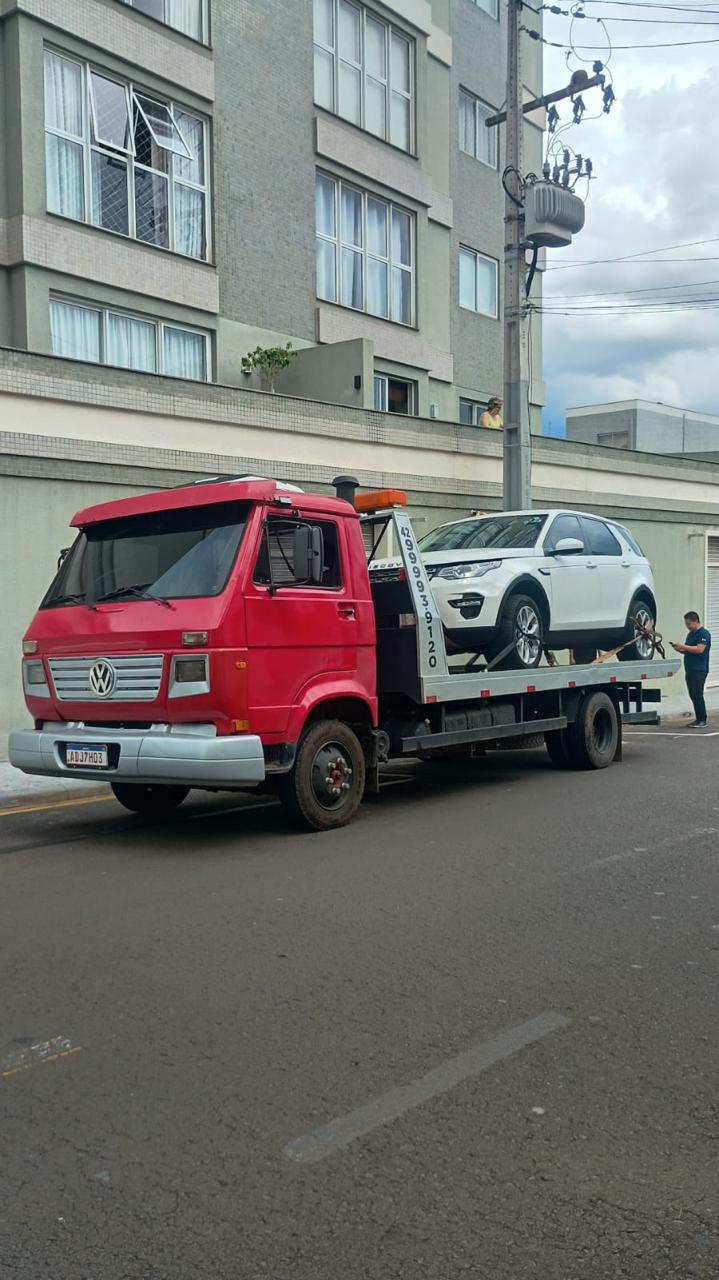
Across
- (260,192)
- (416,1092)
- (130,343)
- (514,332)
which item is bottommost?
(416,1092)

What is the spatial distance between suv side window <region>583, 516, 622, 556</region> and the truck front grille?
5560 millimetres

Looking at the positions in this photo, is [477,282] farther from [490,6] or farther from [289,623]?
[289,623]

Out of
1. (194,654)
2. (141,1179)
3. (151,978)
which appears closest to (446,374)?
(194,654)

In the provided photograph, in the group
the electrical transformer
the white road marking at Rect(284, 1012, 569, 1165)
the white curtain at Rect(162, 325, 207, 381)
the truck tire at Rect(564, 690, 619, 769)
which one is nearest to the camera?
the white road marking at Rect(284, 1012, 569, 1165)

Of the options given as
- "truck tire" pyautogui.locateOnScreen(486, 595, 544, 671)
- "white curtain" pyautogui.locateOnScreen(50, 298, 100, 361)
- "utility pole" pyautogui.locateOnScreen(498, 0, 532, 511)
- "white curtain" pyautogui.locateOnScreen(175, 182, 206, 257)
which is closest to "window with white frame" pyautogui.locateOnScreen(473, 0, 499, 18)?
"utility pole" pyautogui.locateOnScreen(498, 0, 532, 511)

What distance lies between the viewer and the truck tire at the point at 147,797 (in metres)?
9.27

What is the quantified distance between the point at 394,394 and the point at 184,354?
5.61m

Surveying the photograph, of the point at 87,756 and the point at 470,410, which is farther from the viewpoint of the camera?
the point at 470,410

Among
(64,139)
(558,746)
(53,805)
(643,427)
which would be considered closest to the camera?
(53,805)

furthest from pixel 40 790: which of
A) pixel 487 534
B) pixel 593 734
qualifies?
pixel 593 734

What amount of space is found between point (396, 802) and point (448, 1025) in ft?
17.6

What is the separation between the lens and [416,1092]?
12.7 ft

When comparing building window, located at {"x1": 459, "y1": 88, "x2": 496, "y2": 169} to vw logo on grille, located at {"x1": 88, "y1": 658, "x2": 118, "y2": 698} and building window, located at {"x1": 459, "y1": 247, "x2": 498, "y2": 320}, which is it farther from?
vw logo on grille, located at {"x1": 88, "y1": 658, "x2": 118, "y2": 698}

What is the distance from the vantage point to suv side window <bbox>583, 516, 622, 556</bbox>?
11.8m
